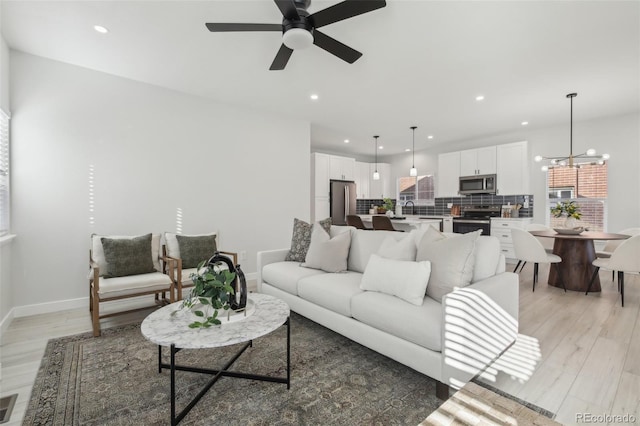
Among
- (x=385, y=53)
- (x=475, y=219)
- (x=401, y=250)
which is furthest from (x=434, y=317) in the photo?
(x=475, y=219)

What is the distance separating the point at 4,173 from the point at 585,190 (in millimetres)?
8448

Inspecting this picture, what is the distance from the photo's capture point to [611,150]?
5.23 m

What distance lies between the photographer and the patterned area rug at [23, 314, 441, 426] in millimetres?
1646

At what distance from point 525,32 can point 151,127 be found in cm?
418

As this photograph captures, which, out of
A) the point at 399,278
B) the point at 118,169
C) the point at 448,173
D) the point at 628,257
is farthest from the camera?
the point at 448,173

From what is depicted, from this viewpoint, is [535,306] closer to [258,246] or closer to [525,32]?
[525,32]

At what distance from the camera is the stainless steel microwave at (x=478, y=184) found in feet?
21.0

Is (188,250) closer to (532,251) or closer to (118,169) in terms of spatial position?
(118,169)

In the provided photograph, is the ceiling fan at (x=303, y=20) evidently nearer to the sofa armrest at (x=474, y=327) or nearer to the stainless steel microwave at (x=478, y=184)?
the sofa armrest at (x=474, y=327)

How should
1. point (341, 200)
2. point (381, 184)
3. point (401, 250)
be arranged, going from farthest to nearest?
point (381, 184)
point (341, 200)
point (401, 250)

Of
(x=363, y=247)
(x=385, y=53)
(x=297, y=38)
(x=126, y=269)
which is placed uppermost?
(x=385, y=53)

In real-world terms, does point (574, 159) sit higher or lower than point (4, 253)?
higher

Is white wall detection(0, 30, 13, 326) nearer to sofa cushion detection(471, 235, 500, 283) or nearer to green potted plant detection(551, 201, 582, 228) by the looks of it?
sofa cushion detection(471, 235, 500, 283)

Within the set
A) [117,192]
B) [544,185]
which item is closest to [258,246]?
[117,192]
